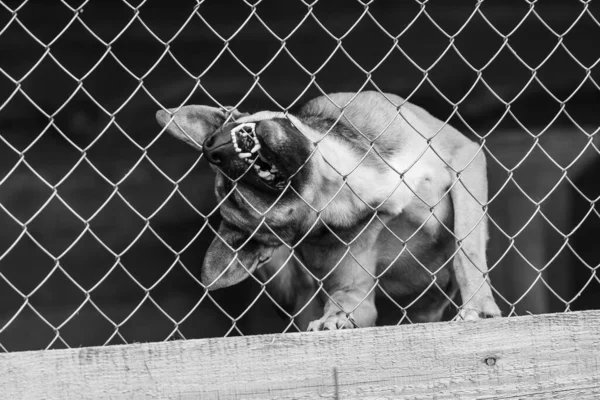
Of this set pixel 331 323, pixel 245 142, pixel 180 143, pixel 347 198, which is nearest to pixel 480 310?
pixel 331 323

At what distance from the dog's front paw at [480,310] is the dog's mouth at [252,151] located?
994mm

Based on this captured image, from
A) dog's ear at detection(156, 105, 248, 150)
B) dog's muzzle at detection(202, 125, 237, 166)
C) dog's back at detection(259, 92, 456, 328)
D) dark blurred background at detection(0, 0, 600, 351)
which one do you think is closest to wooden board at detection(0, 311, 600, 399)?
dog's muzzle at detection(202, 125, 237, 166)

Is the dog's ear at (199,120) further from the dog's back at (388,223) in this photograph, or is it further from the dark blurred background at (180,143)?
the dark blurred background at (180,143)

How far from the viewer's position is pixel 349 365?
2232 millimetres

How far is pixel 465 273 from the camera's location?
11.2 feet

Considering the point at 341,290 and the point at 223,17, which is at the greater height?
the point at 223,17

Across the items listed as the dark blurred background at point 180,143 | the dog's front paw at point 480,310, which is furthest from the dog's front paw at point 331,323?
the dark blurred background at point 180,143

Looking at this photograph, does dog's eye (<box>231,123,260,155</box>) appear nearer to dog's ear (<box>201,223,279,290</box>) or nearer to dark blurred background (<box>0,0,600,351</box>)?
dog's ear (<box>201,223,279,290</box>)

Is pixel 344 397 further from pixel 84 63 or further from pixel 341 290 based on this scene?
pixel 84 63

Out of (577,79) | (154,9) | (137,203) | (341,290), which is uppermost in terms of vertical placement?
(154,9)

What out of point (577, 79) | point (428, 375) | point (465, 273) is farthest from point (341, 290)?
point (577, 79)

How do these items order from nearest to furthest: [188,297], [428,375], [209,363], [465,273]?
[209,363]
[428,375]
[465,273]
[188,297]

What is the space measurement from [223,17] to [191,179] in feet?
3.76

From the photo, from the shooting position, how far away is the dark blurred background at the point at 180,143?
4.89 meters
